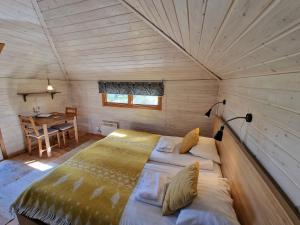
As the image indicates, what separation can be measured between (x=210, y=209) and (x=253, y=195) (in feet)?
1.06

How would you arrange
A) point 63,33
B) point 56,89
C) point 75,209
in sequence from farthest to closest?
point 56,89 < point 63,33 < point 75,209

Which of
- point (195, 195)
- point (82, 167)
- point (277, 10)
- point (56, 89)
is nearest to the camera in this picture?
point (277, 10)

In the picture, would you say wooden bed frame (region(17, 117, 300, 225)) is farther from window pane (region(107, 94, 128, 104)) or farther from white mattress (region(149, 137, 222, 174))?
window pane (region(107, 94, 128, 104))

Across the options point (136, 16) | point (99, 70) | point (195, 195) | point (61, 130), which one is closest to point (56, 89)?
point (61, 130)

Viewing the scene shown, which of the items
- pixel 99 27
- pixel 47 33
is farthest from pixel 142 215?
pixel 47 33

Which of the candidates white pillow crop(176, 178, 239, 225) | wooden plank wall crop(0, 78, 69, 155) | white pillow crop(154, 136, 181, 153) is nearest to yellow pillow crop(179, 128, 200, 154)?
white pillow crop(154, 136, 181, 153)

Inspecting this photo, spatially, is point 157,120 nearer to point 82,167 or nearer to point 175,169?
point 175,169

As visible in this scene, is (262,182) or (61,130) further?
(61,130)

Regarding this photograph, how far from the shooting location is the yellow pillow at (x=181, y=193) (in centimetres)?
115

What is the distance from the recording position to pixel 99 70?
3.30m

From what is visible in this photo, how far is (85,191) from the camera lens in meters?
1.43

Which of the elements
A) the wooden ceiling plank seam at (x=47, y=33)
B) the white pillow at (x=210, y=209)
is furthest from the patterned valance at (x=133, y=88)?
the white pillow at (x=210, y=209)

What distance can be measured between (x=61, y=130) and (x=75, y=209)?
254cm

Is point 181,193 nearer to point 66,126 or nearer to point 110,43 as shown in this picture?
point 110,43
